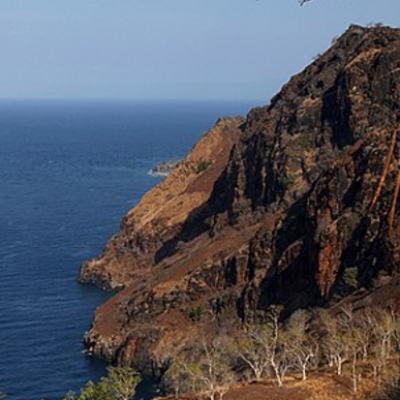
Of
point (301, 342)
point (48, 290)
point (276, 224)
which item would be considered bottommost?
point (48, 290)

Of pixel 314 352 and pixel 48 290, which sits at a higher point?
pixel 314 352

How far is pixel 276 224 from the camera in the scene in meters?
103

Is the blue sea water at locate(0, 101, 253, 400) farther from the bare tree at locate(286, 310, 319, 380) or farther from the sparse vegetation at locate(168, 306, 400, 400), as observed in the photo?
the bare tree at locate(286, 310, 319, 380)

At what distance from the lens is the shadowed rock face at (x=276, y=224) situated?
8819 cm

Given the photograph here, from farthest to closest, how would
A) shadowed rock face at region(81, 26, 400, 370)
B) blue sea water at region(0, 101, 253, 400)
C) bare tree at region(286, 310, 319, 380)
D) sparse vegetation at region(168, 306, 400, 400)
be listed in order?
blue sea water at region(0, 101, 253, 400) < shadowed rock face at region(81, 26, 400, 370) < bare tree at region(286, 310, 319, 380) < sparse vegetation at region(168, 306, 400, 400)

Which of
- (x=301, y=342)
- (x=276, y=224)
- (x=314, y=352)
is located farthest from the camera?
(x=276, y=224)

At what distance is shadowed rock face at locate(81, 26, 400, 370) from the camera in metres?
88.2

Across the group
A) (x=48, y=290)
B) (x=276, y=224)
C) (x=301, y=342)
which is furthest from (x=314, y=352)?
(x=48, y=290)

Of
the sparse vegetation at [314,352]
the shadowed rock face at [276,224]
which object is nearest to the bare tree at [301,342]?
the sparse vegetation at [314,352]

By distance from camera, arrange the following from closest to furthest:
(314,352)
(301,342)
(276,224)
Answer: (301,342) < (314,352) < (276,224)

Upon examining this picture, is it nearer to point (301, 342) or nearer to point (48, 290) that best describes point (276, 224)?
point (301, 342)

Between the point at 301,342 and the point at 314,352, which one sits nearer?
the point at 301,342

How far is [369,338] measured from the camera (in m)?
63.4

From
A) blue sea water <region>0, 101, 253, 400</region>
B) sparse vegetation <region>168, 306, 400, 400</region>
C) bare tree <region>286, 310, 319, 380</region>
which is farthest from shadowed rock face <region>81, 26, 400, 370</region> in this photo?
sparse vegetation <region>168, 306, 400, 400</region>
